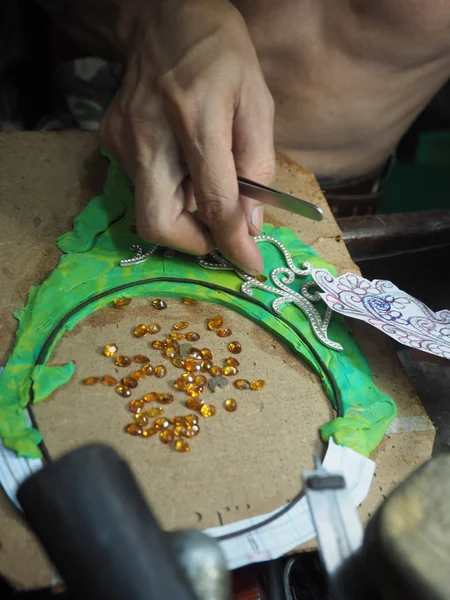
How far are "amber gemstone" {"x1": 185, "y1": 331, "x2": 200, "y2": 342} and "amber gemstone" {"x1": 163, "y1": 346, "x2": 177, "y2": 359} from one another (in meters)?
0.03

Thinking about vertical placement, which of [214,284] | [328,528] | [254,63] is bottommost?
[214,284]

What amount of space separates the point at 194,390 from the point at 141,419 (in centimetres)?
7

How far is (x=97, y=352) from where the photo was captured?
2.19 ft

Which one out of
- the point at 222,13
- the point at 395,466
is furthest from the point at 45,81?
the point at 395,466

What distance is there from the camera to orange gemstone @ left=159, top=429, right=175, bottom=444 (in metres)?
0.60

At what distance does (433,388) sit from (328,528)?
1.49 ft

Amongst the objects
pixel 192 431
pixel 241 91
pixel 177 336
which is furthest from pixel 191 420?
pixel 241 91

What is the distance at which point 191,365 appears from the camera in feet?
2.17

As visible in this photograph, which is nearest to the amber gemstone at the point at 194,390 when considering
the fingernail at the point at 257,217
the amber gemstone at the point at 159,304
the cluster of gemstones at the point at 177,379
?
the cluster of gemstones at the point at 177,379

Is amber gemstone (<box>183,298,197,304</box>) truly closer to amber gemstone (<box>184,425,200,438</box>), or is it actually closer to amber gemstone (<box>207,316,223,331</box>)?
amber gemstone (<box>207,316,223,331</box>)

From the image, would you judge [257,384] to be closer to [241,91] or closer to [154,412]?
[154,412]

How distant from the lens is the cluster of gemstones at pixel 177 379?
606 millimetres

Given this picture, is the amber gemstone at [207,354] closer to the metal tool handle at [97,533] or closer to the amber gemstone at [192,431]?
the amber gemstone at [192,431]

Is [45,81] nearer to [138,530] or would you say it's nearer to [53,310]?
[53,310]
